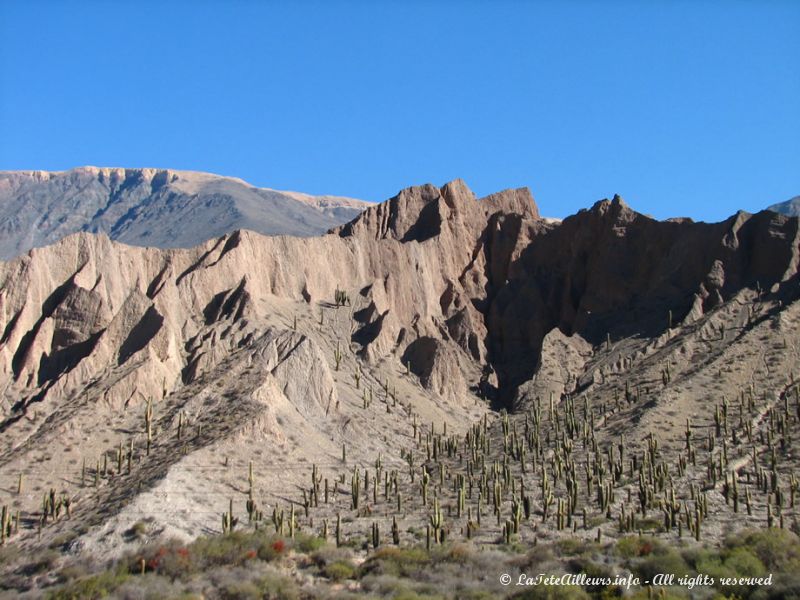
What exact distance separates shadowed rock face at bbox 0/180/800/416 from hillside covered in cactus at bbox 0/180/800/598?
0.82 ft

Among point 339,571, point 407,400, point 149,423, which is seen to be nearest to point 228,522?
point 339,571

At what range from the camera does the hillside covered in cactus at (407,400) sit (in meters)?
50.4

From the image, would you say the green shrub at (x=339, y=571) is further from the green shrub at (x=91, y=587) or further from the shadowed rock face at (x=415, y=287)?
the shadowed rock face at (x=415, y=287)

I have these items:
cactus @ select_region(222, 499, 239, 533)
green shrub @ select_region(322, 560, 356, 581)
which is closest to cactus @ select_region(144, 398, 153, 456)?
cactus @ select_region(222, 499, 239, 533)

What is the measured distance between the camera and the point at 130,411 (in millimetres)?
69375

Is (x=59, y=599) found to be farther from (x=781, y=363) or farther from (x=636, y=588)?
(x=781, y=363)

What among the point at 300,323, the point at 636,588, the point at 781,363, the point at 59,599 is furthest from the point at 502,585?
the point at 300,323

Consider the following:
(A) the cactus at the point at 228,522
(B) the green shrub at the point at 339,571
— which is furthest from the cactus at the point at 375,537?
(A) the cactus at the point at 228,522

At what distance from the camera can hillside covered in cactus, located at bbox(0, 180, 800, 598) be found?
5044 centimetres

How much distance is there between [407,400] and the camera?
272 ft

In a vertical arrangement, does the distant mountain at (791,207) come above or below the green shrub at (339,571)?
above

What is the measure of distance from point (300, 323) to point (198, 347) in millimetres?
11565

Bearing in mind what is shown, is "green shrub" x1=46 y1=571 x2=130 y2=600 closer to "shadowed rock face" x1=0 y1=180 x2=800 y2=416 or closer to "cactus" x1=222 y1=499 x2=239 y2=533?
"cactus" x1=222 y1=499 x2=239 y2=533

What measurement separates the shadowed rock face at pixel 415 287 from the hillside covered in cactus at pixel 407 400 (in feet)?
0.82
